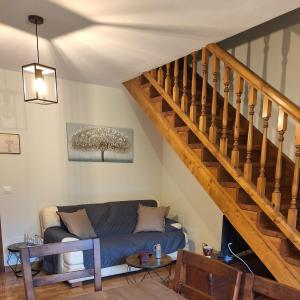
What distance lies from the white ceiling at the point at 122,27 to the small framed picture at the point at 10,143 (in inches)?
35.8

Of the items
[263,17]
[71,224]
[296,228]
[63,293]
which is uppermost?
[263,17]

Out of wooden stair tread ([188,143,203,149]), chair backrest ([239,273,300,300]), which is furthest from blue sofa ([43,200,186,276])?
chair backrest ([239,273,300,300])

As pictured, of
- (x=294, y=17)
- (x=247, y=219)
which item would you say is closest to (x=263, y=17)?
(x=294, y=17)

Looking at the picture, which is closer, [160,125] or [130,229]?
[160,125]

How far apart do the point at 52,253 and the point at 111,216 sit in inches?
96.4

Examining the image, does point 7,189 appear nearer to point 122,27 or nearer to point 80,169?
point 80,169

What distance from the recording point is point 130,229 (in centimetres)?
398

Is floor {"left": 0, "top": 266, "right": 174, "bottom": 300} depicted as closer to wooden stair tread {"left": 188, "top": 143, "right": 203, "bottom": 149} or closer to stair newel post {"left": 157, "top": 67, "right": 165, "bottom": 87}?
wooden stair tread {"left": 188, "top": 143, "right": 203, "bottom": 149}

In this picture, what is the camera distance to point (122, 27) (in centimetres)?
220

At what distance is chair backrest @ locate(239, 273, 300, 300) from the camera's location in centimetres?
104

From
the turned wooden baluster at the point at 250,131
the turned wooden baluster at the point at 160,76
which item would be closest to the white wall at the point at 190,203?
the turned wooden baluster at the point at 160,76

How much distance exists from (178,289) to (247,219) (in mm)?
889

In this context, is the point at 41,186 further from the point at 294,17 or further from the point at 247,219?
the point at 294,17

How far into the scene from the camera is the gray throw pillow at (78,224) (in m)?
3.41
